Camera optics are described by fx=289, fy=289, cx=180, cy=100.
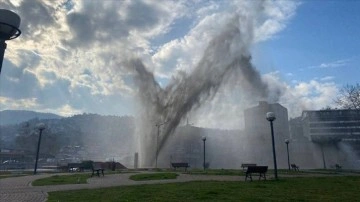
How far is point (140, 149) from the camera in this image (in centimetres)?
7381

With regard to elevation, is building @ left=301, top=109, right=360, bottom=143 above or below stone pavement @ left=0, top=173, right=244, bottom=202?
above

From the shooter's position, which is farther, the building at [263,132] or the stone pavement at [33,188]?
the building at [263,132]

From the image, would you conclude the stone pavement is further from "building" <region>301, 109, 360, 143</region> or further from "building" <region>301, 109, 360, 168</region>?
"building" <region>301, 109, 360, 143</region>

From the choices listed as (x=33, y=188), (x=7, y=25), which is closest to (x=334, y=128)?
(x=33, y=188)

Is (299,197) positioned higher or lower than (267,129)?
lower

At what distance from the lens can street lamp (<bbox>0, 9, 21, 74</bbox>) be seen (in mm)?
6965

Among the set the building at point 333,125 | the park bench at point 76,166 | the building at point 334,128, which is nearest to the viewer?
Answer: the park bench at point 76,166

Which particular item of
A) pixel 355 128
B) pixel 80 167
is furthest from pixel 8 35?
pixel 355 128

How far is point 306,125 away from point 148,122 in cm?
7522

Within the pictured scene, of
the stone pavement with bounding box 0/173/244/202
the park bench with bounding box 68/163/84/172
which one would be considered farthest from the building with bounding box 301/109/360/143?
the stone pavement with bounding box 0/173/244/202

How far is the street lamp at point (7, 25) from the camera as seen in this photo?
6965 mm

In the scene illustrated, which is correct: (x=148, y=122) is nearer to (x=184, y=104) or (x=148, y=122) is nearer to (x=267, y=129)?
(x=184, y=104)

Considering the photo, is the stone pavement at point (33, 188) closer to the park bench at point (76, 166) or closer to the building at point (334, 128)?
the park bench at point (76, 166)

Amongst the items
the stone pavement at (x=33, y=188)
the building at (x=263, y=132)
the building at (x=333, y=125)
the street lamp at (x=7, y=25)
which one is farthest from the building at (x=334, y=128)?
the street lamp at (x=7, y=25)
